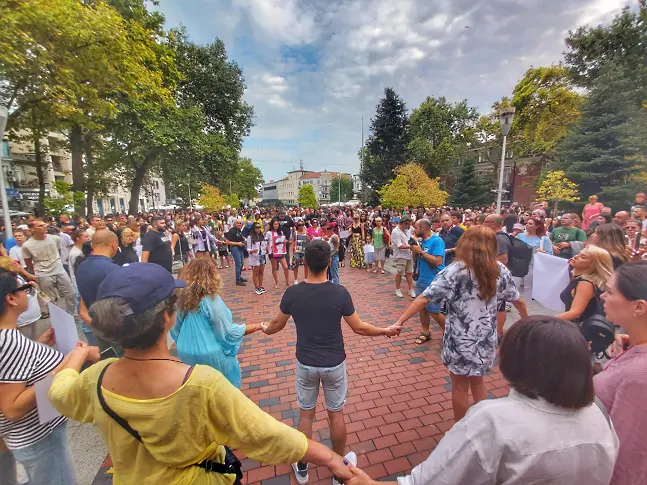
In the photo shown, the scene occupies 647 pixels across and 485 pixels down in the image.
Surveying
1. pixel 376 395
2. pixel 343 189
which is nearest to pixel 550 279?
pixel 376 395

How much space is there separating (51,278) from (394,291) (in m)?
7.38

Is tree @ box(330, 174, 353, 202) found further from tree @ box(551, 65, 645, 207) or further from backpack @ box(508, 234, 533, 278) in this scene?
backpack @ box(508, 234, 533, 278)

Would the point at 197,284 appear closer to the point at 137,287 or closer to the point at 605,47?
the point at 137,287

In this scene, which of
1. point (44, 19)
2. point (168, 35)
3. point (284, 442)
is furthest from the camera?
point (168, 35)

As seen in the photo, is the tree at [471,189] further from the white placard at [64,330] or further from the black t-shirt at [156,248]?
the white placard at [64,330]

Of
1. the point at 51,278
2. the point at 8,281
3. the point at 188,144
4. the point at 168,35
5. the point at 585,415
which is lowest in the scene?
the point at 51,278

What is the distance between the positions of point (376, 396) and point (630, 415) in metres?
2.65

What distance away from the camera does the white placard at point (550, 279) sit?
381cm

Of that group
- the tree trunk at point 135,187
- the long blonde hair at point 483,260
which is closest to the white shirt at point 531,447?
the long blonde hair at point 483,260

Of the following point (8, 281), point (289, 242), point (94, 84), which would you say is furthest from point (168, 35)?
point (8, 281)

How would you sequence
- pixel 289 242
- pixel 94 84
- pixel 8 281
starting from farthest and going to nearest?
pixel 94 84 < pixel 289 242 < pixel 8 281

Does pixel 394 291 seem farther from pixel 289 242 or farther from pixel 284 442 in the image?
pixel 284 442

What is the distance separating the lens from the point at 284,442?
3.79 feet

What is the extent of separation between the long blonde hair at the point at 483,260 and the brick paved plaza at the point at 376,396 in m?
1.59
